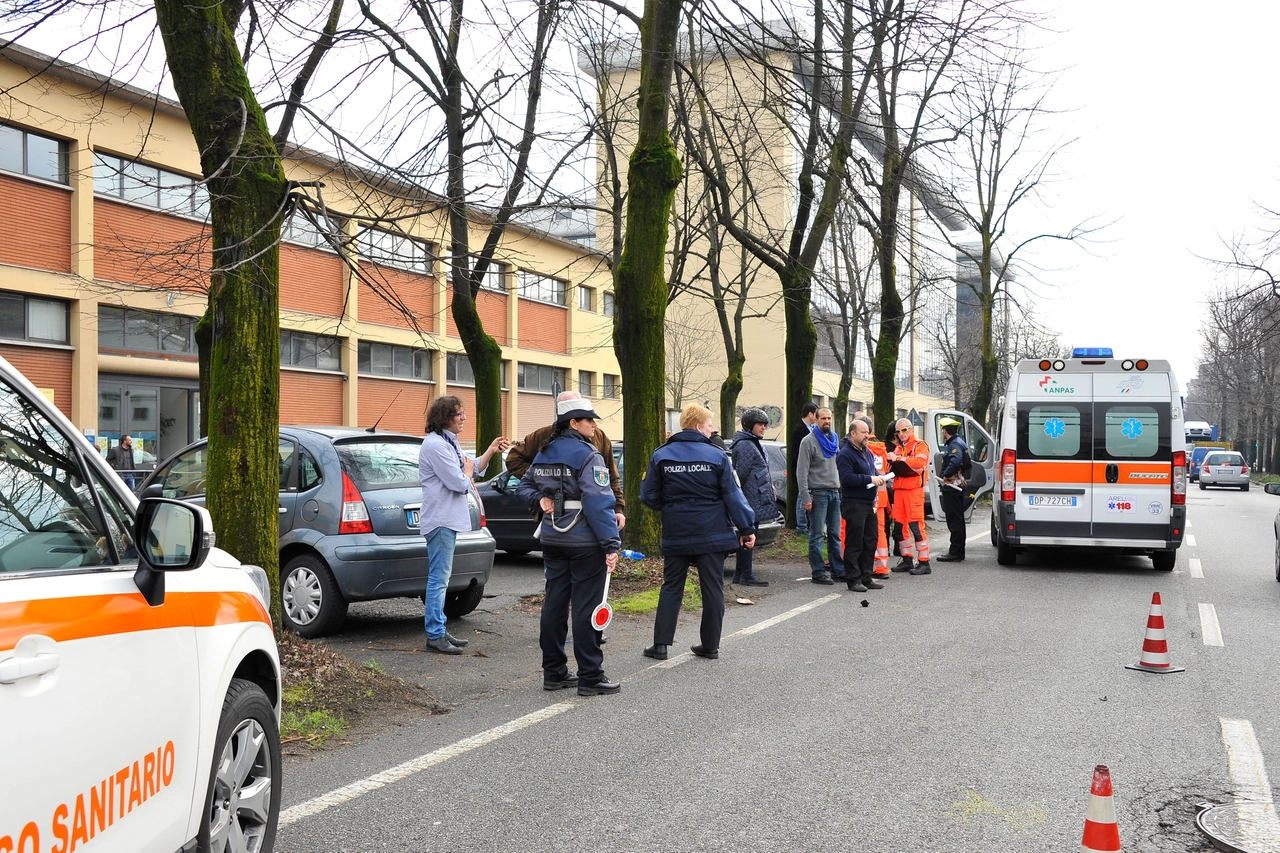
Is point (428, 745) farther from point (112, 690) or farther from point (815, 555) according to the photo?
point (815, 555)

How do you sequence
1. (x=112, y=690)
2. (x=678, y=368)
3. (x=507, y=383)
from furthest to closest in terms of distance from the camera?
(x=678, y=368) → (x=507, y=383) → (x=112, y=690)

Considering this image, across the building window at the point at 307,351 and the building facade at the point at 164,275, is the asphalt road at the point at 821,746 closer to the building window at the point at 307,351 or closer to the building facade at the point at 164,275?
the building facade at the point at 164,275

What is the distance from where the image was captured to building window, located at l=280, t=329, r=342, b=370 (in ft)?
95.7

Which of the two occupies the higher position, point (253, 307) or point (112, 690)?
point (253, 307)

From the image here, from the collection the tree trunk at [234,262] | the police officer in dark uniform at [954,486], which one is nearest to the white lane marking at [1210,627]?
the police officer in dark uniform at [954,486]

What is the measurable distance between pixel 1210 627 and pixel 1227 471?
1886 inches

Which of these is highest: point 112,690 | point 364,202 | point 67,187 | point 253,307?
point 67,187

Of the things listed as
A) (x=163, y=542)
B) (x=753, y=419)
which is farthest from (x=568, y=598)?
(x=753, y=419)

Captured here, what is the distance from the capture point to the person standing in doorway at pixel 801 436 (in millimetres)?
13656

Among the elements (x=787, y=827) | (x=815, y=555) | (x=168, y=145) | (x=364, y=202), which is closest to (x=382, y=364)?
(x=168, y=145)

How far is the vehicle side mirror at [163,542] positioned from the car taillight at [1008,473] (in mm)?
13044

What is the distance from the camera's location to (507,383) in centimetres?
3981

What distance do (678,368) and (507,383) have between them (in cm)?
749

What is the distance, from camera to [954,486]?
15.6 meters
